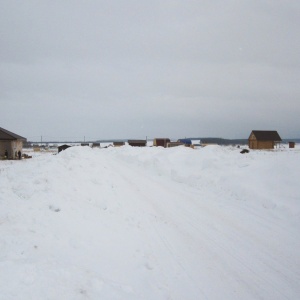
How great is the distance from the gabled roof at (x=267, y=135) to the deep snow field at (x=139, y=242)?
53.3m

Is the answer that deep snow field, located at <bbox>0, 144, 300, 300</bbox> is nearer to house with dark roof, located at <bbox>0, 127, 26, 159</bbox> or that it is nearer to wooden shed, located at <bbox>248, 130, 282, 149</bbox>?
house with dark roof, located at <bbox>0, 127, 26, 159</bbox>

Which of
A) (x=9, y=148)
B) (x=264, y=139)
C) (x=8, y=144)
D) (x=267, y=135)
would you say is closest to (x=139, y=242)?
(x=9, y=148)

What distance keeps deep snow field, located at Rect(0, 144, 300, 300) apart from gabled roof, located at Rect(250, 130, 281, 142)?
53.3 metres

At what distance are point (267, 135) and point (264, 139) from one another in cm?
204

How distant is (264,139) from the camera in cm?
6078

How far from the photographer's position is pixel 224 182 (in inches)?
582

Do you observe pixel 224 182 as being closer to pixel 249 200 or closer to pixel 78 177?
pixel 249 200

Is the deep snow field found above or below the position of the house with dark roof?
below

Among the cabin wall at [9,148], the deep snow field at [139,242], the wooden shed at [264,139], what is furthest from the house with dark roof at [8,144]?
the wooden shed at [264,139]

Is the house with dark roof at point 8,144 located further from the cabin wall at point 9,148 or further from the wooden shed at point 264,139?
the wooden shed at point 264,139

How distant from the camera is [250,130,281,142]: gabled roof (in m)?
60.7

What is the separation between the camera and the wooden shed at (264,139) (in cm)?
6066

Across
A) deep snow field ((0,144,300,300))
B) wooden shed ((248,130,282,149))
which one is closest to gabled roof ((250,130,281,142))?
wooden shed ((248,130,282,149))

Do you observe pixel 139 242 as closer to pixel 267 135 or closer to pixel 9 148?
pixel 9 148
